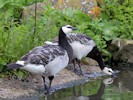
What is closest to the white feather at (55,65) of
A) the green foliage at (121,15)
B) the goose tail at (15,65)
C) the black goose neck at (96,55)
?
the goose tail at (15,65)

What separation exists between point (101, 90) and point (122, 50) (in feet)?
9.49

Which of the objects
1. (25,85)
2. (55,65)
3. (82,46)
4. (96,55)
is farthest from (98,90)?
(96,55)

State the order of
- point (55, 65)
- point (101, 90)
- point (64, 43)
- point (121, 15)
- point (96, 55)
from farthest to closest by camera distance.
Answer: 1. point (121, 15)
2. point (96, 55)
3. point (64, 43)
4. point (101, 90)
5. point (55, 65)

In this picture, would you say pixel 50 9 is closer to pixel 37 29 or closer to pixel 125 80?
pixel 37 29

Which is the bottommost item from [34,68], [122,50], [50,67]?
[122,50]

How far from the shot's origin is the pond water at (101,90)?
9062mm

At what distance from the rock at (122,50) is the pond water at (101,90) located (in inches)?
52.3

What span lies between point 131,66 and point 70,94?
139 inches

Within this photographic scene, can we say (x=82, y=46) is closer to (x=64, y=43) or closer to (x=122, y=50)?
(x=64, y=43)

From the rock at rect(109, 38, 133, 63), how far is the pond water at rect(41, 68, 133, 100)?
1.33 m

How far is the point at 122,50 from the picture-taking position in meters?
12.4

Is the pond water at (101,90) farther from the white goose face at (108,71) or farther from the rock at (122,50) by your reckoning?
the rock at (122,50)

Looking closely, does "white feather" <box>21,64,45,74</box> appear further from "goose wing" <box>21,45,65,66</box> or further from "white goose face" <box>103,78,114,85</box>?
"white goose face" <box>103,78,114,85</box>

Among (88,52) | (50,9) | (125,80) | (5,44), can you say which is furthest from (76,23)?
(5,44)
